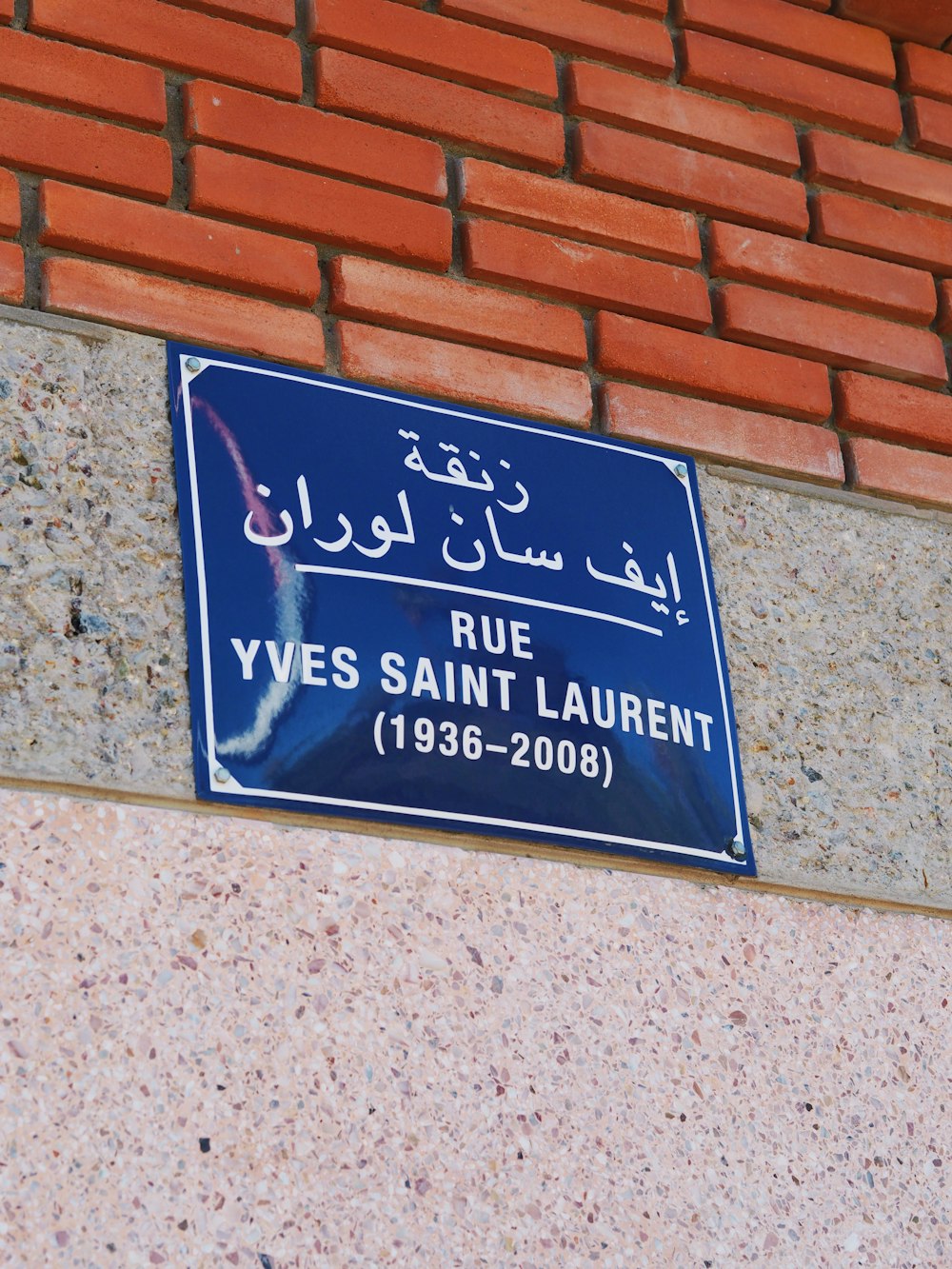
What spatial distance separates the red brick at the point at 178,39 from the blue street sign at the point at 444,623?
0.40 metres

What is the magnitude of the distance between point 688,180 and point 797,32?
357mm

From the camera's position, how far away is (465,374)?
6.34ft

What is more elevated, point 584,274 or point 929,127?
point 929,127

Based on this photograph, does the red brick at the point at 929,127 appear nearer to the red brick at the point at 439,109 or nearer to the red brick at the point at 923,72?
the red brick at the point at 923,72

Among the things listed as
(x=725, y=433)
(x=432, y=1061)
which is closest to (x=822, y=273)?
(x=725, y=433)

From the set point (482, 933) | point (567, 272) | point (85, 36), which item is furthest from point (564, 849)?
point (85, 36)

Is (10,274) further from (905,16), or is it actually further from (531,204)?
(905,16)

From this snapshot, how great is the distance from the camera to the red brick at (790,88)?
2250mm

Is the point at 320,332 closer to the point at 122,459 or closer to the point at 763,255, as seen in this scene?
the point at 122,459

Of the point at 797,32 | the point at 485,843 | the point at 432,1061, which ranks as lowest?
the point at 432,1061

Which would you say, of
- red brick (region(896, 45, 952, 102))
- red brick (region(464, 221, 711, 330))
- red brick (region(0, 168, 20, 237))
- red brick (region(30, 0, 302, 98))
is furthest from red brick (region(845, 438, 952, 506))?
red brick (region(0, 168, 20, 237))

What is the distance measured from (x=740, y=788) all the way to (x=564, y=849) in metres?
0.25

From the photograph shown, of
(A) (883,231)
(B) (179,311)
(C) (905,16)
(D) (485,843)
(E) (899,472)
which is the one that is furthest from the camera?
(C) (905,16)

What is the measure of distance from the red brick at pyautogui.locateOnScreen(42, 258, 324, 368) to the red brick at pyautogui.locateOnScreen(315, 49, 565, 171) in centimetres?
32
